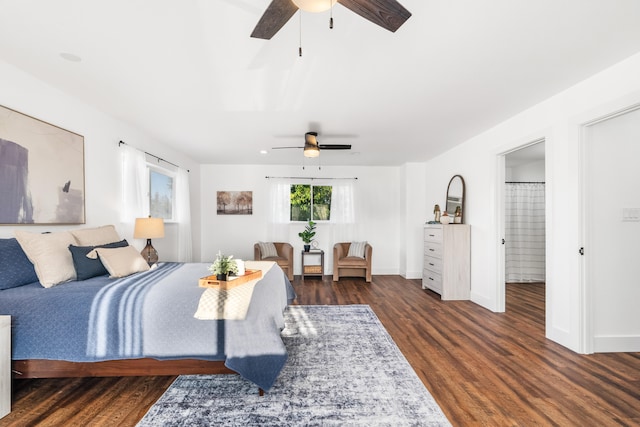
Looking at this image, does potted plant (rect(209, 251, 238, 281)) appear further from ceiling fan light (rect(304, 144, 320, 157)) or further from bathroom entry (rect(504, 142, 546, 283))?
bathroom entry (rect(504, 142, 546, 283))

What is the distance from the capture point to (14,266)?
2.22 m

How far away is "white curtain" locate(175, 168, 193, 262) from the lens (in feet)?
17.2

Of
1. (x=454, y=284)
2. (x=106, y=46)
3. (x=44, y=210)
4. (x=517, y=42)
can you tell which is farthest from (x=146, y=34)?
(x=454, y=284)

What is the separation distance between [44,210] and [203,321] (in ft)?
6.53

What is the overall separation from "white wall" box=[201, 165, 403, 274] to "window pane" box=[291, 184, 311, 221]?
23 centimetres

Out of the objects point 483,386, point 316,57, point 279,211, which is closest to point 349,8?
point 316,57

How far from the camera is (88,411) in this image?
1.90m

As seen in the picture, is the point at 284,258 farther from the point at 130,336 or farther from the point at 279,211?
the point at 130,336

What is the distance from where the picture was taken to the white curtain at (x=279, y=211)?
6.48 m

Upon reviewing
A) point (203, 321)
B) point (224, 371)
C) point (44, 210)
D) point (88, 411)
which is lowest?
point (88, 411)

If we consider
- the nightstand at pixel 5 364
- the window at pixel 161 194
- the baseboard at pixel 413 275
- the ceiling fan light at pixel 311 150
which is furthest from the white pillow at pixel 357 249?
the nightstand at pixel 5 364

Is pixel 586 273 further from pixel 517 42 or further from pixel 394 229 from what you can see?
pixel 394 229

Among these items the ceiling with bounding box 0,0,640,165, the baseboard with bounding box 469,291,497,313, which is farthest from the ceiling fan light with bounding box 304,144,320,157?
the baseboard with bounding box 469,291,497,313

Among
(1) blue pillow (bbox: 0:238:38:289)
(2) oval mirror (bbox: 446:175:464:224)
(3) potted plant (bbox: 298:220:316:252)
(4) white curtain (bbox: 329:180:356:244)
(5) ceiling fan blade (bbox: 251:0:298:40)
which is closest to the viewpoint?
(5) ceiling fan blade (bbox: 251:0:298:40)
